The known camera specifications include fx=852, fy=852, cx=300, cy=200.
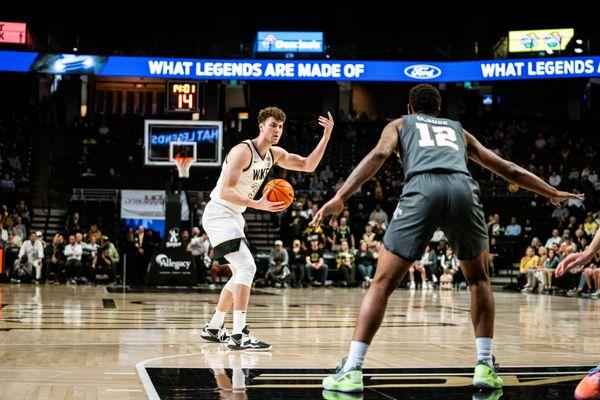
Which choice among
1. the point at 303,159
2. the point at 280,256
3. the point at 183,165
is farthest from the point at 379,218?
the point at 303,159

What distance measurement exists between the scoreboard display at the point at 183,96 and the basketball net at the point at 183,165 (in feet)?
19.6

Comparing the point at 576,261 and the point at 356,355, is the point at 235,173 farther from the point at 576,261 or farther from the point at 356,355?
the point at 576,261

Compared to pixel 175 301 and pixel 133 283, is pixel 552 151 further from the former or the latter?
pixel 175 301

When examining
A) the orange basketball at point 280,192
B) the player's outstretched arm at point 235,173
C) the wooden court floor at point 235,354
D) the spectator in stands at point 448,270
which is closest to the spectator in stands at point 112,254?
the wooden court floor at point 235,354

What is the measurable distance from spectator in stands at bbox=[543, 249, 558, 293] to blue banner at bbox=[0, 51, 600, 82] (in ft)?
42.3

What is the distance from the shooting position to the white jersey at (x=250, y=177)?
729 centimetres

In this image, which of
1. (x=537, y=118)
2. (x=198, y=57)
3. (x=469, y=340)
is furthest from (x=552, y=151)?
(x=469, y=340)

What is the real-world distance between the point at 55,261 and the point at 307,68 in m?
14.0

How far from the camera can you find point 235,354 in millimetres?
6672

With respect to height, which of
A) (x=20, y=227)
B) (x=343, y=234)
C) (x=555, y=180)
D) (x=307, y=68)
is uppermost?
(x=307, y=68)

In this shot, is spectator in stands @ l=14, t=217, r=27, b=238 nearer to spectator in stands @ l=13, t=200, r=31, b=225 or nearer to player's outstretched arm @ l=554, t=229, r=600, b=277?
Result: spectator in stands @ l=13, t=200, r=31, b=225

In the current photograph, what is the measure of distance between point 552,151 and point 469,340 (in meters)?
23.0

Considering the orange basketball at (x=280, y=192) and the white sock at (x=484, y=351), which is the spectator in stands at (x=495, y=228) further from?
the white sock at (x=484, y=351)

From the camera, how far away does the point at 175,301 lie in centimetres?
1360
